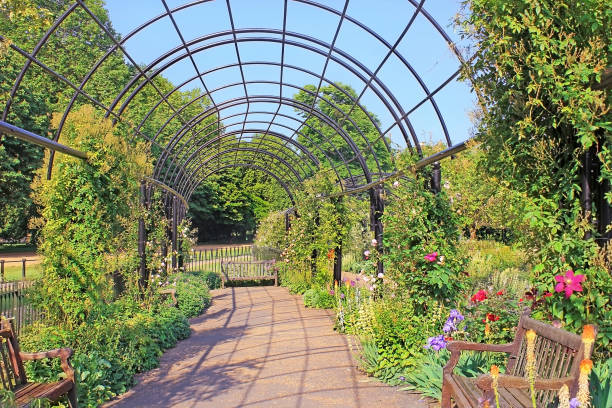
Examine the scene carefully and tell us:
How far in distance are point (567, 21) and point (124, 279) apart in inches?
271

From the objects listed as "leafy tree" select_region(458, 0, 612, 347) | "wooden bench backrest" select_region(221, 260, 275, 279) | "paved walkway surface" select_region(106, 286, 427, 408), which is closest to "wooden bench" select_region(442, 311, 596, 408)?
"leafy tree" select_region(458, 0, 612, 347)

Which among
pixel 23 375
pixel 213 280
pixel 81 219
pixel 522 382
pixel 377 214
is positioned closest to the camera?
pixel 522 382

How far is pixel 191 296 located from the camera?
9930 millimetres

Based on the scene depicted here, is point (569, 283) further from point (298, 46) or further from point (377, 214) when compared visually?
point (298, 46)

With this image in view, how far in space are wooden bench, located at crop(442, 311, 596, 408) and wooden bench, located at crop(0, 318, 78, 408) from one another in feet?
8.98

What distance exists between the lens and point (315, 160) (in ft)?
41.7

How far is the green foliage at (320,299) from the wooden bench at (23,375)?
641 centimetres

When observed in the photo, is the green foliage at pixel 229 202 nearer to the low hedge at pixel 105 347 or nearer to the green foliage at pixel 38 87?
the green foliage at pixel 38 87

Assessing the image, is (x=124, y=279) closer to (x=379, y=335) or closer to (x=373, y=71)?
(x=379, y=335)

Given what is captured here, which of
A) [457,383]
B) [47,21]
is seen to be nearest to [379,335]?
[457,383]

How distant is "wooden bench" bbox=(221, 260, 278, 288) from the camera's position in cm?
1531

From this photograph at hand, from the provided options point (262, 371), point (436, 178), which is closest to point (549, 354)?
point (436, 178)

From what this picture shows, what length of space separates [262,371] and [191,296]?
15.0ft


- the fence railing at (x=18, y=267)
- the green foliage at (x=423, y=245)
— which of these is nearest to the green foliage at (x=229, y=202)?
the fence railing at (x=18, y=267)
